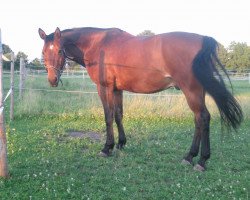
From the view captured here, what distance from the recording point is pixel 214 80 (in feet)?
20.0

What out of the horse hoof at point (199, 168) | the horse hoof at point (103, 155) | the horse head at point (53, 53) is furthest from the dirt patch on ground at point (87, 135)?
the horse hoof at point (199, 168)

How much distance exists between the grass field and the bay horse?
0.49m

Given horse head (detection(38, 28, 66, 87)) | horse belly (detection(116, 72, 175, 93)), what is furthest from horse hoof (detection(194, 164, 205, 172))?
horse head (detection(38, 28, 66, 87))

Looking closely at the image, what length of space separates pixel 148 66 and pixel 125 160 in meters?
1.85

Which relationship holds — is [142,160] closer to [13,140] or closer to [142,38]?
[142,38]

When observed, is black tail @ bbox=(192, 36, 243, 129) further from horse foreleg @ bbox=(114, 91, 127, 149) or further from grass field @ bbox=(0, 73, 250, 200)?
horse foreleg @ bbox=(114, 91, 127, 149)

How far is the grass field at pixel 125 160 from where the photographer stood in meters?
5.01

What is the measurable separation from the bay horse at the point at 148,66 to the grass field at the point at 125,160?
493mm

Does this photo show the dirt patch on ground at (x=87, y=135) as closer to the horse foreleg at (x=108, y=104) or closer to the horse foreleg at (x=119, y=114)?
the horse foreleg at (x=119, y=114)

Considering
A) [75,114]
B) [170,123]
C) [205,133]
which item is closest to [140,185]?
[205,133]

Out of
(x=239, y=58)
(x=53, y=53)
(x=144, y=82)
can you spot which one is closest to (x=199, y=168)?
(x=144, y=82)

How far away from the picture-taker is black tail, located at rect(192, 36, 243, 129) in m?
6.07

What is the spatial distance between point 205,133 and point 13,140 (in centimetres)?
451

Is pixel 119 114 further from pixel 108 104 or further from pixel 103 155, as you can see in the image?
pixel 103 155
